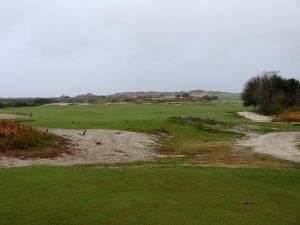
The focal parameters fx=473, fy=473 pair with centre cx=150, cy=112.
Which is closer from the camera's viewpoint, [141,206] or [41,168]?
[141,206]

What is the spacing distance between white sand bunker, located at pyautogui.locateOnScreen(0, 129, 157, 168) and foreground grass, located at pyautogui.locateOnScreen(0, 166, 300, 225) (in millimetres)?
4188

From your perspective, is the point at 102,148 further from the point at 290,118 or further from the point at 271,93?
the point at 271,93

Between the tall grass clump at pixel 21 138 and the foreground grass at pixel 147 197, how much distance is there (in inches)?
288

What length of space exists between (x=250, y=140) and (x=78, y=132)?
11.9 metres

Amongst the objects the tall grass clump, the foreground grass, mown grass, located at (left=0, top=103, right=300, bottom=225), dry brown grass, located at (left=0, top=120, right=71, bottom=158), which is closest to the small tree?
dry brown grass, located at (left=0, top=120, right=71, bottom=158)

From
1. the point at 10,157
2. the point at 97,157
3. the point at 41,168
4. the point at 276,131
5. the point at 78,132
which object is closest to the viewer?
the point at 41,168

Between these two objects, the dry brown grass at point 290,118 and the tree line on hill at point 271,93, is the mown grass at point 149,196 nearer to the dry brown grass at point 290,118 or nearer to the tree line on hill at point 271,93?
the dry brown grass at point 290,118

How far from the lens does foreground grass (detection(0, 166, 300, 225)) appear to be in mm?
9711

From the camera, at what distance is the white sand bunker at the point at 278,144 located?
24.6 m

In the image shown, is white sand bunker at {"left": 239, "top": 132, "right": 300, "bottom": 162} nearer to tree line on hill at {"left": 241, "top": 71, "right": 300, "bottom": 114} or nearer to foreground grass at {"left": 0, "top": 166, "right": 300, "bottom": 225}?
foreground grass at {"left": 0, "top": 166, "right": 300, "bottom": 225}

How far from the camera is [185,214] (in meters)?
9.84

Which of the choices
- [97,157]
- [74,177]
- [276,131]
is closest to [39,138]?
[97,157]

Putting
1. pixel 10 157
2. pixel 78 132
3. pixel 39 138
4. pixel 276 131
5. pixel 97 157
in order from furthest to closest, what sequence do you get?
pixel 276 131 < pixel 78 132 < pixel 39 138 < pixel 97 157 < pixel 10 157

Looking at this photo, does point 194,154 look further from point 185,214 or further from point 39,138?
point 185,214
